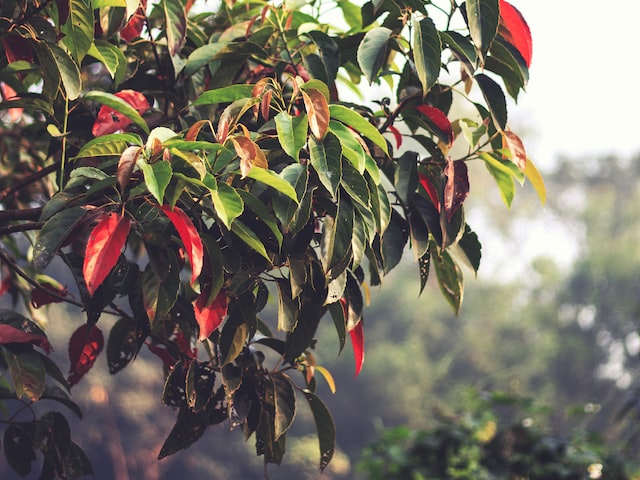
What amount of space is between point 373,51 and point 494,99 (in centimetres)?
16

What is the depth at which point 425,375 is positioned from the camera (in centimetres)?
1089

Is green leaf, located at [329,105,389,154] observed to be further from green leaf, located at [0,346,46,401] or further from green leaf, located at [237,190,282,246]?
green leaf, located at [0,346,46,401]

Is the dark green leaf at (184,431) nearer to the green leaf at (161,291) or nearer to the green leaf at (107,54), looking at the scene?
the green leaf at (161,291)

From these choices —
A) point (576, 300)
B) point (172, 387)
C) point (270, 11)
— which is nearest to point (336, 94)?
point (270, 11)

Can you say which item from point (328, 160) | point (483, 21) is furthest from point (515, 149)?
point (328, 160)

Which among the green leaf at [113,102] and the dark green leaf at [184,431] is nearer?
the green leaf at [113,102]

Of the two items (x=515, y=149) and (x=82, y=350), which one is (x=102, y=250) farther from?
(x=515, y=149)

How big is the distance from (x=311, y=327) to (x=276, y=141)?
0.74 feet

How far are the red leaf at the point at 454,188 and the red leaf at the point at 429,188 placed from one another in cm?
5

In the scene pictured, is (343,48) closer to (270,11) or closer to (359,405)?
Result: (270,11)

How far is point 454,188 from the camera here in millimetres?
923

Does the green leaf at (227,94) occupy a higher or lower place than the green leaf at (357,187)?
higher

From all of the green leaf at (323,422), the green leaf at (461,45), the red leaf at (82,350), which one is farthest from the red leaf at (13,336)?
the green leaf at (461,45)

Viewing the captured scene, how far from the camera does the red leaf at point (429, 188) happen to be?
99 cm
